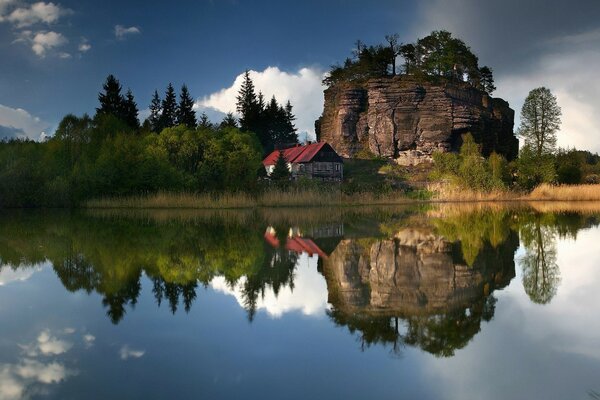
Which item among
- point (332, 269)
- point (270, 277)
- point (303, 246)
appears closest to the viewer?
point (270, 277)

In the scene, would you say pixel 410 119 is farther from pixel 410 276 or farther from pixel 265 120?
pixel 410 276

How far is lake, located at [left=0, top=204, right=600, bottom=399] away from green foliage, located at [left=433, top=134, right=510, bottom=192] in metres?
31.7

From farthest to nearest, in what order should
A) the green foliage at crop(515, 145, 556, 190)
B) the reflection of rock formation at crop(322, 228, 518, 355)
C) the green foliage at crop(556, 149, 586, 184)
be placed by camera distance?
the green foliage at crop(556, 149, 586, 184), the green foliage at crop(515, 145, 556, 190), the reflection of rock formation at crop(322, 228, 518, 355)

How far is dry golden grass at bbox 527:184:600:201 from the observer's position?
41.0m

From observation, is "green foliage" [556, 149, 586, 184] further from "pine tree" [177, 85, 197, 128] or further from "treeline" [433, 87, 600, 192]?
"pine tree" [177, 85, 197, 128]

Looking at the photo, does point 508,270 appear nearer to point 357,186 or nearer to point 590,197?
point 357,186

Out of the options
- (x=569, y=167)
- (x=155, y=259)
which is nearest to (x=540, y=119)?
(x=569, y=167)

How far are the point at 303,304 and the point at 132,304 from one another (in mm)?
2353

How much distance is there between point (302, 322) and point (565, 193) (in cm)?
4199

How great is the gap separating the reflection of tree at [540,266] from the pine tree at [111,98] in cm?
4877

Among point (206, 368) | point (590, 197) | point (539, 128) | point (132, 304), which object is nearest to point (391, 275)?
point (132, 304)

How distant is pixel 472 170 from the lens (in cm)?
4388

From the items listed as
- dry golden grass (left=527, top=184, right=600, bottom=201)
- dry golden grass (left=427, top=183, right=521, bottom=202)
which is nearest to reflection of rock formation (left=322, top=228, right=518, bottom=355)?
dry golden grass (left=427, top=183, right=521, bottom=202)

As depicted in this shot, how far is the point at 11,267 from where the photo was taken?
417 inches
